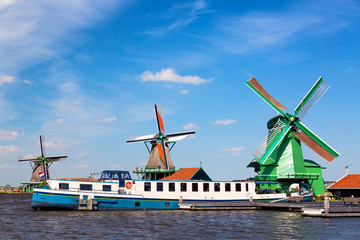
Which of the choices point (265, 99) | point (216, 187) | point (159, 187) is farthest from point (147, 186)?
point (265, 99)

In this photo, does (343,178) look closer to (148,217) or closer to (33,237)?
(148,217)

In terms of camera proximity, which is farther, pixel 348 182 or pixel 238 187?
pixel 348 182

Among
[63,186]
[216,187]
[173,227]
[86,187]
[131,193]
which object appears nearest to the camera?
[173,227]

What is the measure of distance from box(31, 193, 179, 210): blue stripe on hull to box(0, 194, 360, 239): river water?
1.32 meters

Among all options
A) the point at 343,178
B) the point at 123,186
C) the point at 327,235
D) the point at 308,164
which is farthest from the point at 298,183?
the point at 327,235

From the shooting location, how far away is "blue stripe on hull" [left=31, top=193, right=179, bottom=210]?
133ft

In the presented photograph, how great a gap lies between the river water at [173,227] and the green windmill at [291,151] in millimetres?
22379

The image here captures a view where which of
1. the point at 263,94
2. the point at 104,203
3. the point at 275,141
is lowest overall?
the point at 104,203

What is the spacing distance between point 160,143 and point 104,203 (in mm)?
A: 31311

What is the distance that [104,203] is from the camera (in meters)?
41.8

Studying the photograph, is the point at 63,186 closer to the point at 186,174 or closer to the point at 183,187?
the point at 183,187

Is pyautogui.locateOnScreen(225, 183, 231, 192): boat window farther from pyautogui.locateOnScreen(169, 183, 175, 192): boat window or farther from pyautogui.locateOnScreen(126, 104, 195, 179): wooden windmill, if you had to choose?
pyautogui.locateOnScreen(126, 104, 195, 179): wooden windmill

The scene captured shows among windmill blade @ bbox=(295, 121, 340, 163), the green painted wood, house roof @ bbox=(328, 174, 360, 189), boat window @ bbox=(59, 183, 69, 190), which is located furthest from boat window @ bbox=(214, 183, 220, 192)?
house roof @ bbox=(328, 174, 360, 189)

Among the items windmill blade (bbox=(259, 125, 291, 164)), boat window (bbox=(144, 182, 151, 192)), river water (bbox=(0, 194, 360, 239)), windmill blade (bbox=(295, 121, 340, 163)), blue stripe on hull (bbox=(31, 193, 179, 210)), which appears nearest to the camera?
river water (bbox=(0, 194, 360, 239))
